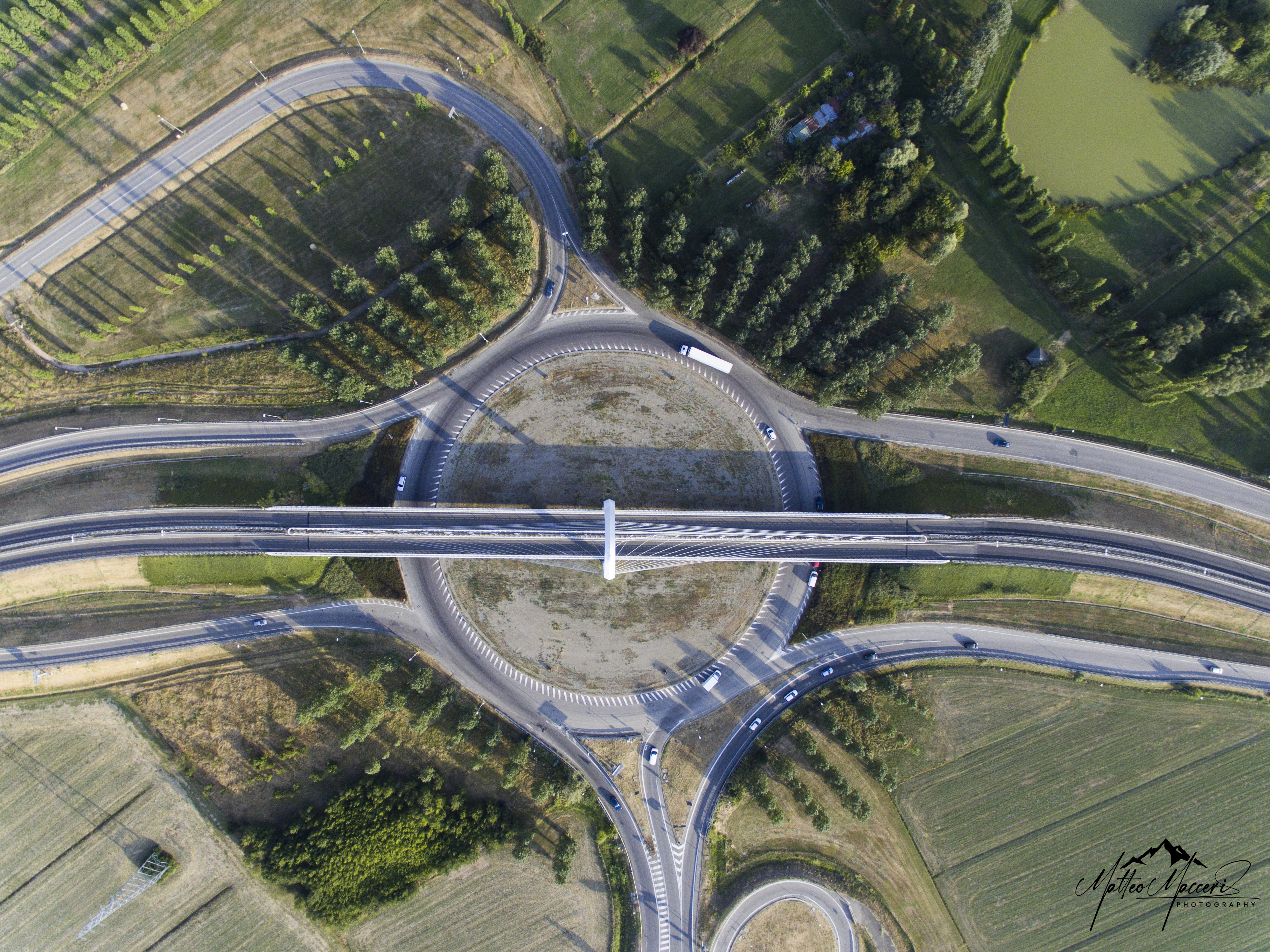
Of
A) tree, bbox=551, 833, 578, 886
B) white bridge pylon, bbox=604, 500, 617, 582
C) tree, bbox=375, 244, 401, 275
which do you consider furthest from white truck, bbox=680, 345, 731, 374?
tree, bbox=551, 833, 578, 886

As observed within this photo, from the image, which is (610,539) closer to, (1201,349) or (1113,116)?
(1201,349)

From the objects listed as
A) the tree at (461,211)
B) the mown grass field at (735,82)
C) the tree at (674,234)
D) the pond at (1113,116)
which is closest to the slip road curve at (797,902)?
the tree at (674,234)

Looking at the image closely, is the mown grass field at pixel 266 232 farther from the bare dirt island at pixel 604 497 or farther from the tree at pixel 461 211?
the bare dirt island at pixel 604 497

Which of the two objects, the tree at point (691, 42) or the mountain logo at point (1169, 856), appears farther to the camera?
the mountain logo at point (1169, 856)

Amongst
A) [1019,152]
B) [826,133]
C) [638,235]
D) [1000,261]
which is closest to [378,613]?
[638,235]

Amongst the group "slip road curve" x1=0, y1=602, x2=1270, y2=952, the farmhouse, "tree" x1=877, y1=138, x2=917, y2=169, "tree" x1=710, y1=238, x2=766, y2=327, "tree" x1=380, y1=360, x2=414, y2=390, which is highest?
the farmhouse

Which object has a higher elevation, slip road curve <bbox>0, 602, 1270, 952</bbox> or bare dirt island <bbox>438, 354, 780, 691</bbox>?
bare dirt island <bbox>438, 354, 780, 691</bbox>

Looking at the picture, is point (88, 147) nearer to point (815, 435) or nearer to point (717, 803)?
point (815, 435)

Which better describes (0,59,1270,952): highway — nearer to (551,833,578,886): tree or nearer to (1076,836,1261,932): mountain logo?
(551,833,578,886): tree
